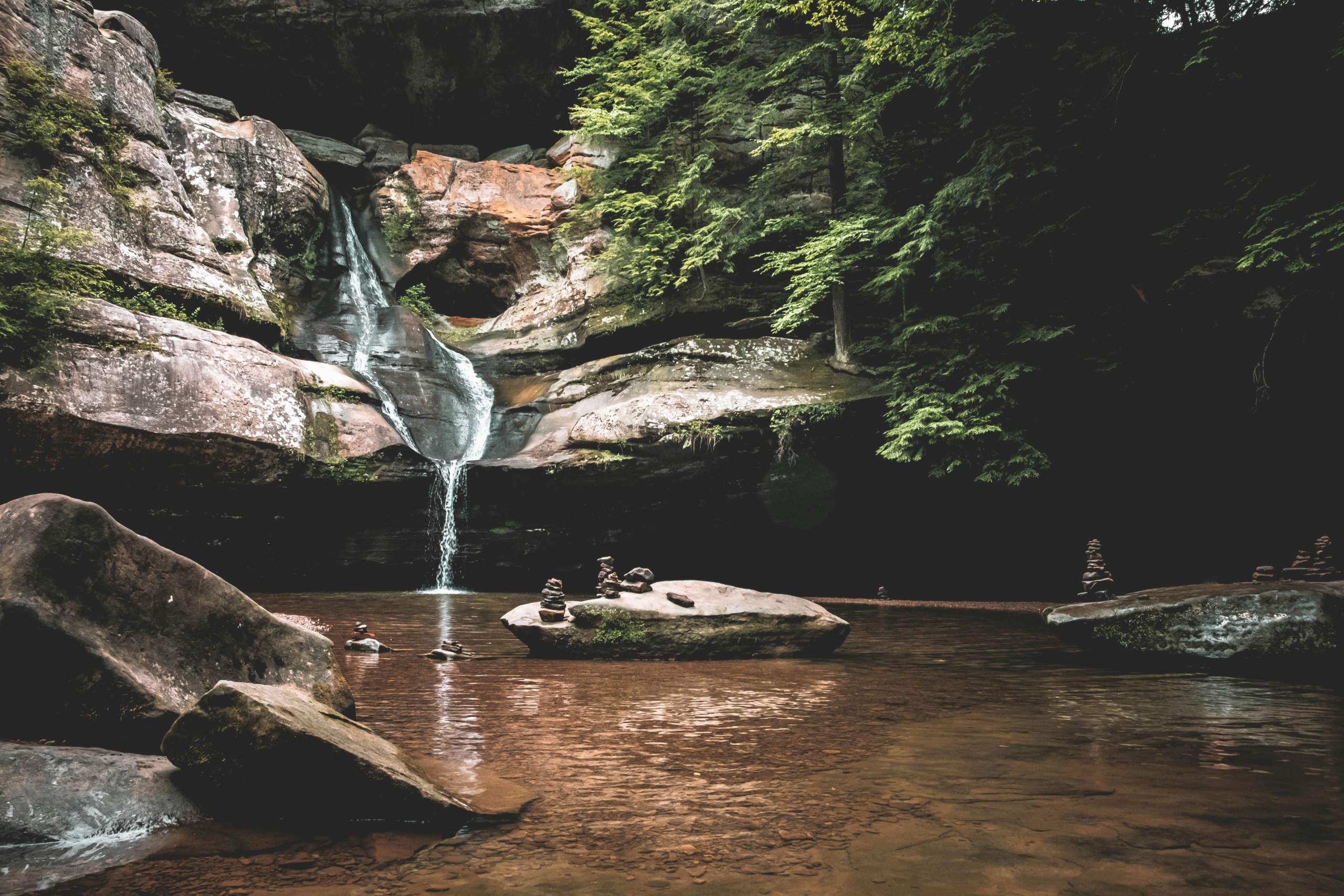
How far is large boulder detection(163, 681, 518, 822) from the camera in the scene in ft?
7.98

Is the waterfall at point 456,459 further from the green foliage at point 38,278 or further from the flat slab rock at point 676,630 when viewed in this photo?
the flat slab rock at point 676,630

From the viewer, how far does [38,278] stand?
11359 mm

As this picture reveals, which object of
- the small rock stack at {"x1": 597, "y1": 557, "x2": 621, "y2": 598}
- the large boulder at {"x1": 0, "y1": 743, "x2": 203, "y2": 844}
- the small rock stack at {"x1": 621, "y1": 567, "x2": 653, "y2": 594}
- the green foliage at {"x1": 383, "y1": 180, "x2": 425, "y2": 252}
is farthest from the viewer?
the green foliage at {"x1": 383, "y1": 180, "x2": 425, "y2": 252}

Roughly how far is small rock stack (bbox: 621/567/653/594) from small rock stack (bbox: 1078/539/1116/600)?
4.82 meters

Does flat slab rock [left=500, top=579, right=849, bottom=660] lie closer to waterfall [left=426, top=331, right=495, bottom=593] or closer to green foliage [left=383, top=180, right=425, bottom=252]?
waterfall [left=426, top=331, right=495, bottom=593]

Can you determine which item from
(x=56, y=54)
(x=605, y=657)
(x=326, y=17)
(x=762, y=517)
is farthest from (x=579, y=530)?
(x=326, y=17)

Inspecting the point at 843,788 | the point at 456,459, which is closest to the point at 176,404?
the point at 456,459

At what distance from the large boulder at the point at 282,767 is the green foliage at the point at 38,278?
1183cm

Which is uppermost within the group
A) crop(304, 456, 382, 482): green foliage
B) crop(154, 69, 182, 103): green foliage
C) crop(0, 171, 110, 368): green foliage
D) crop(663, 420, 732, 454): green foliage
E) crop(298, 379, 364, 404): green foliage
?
crop(154, 69, 182, 103): green foliage

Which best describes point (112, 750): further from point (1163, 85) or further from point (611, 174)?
point (611, 174)

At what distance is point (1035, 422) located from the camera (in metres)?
12.6

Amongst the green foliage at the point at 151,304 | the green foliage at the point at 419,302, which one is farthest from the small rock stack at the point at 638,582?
the green foliage at the point at 419,302

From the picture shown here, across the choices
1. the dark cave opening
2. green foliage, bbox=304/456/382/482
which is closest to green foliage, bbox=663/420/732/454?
green foliage, bbox=304/456/382/482

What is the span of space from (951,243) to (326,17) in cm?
2077
